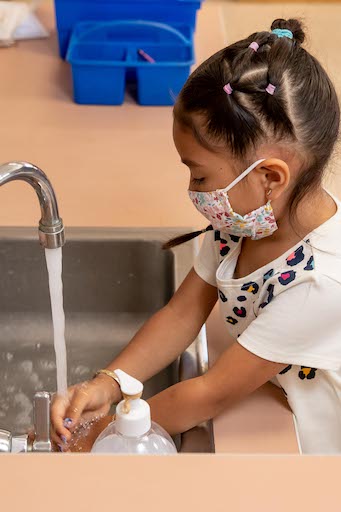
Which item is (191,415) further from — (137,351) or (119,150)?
(119,150)

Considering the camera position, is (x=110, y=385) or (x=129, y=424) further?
(x=110, y=385)

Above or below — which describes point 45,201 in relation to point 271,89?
below

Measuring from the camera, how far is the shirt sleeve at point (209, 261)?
1.25m

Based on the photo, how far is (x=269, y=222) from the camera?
1087 millimetres

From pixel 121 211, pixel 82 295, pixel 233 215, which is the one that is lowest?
pixel 82 295

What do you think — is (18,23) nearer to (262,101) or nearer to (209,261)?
(209,261)

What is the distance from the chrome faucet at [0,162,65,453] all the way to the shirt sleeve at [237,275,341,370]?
0.30 metres

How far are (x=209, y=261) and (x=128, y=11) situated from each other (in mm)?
967

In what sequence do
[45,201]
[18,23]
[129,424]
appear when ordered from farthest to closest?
[18,23], [45,201], [129,424]

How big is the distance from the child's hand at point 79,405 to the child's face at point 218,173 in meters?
0.35

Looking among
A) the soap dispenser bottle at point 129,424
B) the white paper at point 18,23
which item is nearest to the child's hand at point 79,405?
the soap dispenser bottle at point 129,424

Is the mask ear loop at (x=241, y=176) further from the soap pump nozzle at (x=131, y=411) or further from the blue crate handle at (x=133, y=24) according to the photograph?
the blue crate handle at (x=133, y=24)

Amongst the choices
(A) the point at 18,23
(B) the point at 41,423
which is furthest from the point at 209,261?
(A) the point at 18,23

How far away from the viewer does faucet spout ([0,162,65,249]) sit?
0.91m
